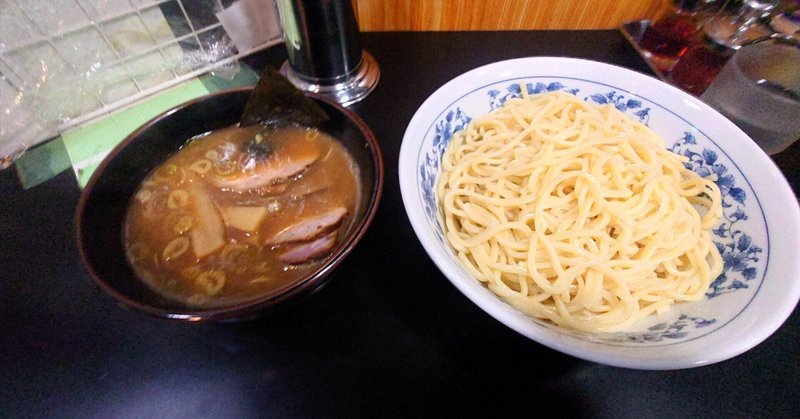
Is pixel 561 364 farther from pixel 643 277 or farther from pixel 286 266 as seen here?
pixel 286 266

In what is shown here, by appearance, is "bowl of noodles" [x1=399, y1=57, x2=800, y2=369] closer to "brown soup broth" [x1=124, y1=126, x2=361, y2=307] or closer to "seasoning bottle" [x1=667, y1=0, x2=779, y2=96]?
"brown soup broth" [x1=124, y1=126, x2=361, y2=307]

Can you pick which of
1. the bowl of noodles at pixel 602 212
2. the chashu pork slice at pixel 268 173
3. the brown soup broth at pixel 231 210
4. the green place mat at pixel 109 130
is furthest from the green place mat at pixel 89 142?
the bowl of noodles at pixel 602 212

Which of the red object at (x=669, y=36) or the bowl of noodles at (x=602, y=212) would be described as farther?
the red object at (x=669, y=36)

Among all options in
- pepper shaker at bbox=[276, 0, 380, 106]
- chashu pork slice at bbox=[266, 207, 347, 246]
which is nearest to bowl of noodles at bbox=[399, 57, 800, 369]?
chashu pork slice at bbox=[266, 207, 347, 246]

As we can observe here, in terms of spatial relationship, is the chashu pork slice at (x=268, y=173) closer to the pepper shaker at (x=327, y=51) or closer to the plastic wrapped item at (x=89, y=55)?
the pepper shaker at (x=327, y=51)

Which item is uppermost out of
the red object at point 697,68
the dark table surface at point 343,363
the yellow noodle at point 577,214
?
the yellow noodle at point 577,214

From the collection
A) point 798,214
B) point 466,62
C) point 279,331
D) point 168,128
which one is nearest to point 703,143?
point 798,214
